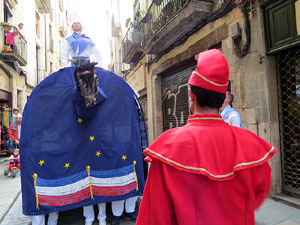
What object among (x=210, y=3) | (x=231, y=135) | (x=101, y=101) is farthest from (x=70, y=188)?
(x=210, y=3)

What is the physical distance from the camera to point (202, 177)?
106 cm

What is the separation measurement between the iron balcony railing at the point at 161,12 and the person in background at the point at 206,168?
520 cm

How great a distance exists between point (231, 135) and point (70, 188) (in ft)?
8.20

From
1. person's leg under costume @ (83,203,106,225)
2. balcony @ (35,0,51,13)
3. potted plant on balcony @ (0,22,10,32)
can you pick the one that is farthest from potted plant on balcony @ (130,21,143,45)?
balcony @ (35,0,51,13)

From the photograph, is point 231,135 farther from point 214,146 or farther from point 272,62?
point 272,62

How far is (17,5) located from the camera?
12.7 meters

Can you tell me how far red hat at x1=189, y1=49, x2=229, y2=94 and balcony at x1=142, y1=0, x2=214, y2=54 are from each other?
4.99 m

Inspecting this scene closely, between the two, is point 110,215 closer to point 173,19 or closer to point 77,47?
point 77,47

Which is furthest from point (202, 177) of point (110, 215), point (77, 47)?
point (77, 47)

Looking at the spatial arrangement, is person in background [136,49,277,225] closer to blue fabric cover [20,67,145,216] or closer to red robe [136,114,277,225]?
red robe [136,114,277,225]

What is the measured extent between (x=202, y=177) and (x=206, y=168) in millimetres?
62

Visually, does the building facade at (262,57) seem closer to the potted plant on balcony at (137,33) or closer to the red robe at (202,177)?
the red robe at (202,177)

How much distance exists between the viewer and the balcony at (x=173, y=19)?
5.62 m

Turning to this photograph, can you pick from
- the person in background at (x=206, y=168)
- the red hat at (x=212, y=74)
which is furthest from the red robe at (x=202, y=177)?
the red hat at (x=212, y=74)
